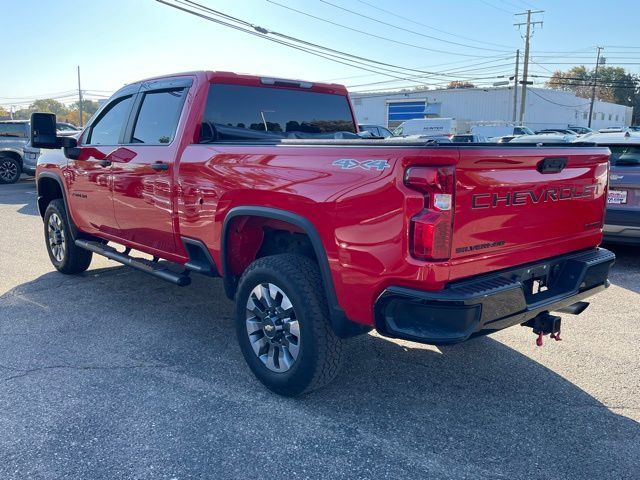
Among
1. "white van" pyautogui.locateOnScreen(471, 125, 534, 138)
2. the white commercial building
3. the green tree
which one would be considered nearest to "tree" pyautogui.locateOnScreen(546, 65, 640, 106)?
the white commercial building

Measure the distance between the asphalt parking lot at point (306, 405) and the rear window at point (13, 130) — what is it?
13.9 meters

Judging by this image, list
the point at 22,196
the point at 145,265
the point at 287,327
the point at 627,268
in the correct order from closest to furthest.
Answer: the point at 287,327
the point at 145,265
the point at 627,268
the point at 22,196

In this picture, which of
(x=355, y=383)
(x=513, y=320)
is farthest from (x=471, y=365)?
(x=513, y=320)

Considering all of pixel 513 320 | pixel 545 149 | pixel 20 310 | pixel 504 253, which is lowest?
pixel 20 310

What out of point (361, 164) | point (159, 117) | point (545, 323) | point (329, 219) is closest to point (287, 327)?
point (329, 219)

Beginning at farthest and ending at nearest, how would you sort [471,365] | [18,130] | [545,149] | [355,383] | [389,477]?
[18,130], [471,365], [355,383], [545,149], [389,477]

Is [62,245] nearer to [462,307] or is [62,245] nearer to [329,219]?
[329,219]

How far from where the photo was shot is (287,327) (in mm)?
3436

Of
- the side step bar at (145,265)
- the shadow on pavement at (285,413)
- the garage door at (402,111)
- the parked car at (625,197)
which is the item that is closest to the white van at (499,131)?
the garage door at (402,111)

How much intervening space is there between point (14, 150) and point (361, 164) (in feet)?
56.8

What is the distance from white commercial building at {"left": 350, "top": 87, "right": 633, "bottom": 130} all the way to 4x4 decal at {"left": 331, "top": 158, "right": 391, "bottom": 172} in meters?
50.9

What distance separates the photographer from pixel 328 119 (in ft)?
17.0

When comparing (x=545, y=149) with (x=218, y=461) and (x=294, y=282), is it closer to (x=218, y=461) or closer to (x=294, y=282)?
(x=294, y=282)

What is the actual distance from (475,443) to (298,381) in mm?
1074
